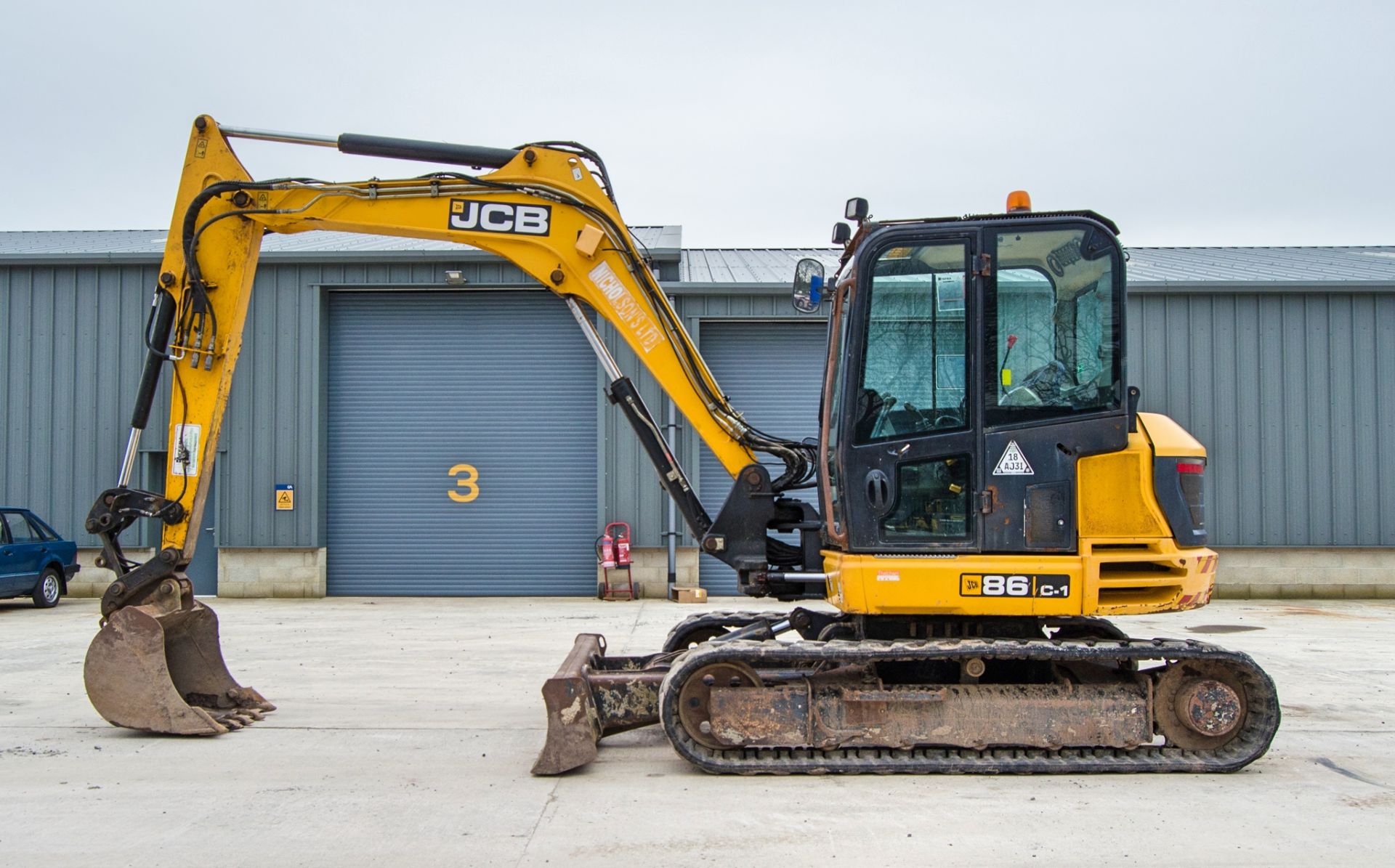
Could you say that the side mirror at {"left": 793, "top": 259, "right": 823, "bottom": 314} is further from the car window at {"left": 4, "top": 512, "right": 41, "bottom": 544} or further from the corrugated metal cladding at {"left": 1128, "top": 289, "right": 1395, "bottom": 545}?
the car window at {"left": 4, "top": 512, "right": 41, "bottom": 544}

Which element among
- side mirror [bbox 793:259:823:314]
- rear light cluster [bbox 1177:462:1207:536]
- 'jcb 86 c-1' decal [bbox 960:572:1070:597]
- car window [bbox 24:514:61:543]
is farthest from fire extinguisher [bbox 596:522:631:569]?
rear light cluster [bbox 1177:462:1207:536]

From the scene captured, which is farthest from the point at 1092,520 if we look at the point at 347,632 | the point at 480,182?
the point at 347,632

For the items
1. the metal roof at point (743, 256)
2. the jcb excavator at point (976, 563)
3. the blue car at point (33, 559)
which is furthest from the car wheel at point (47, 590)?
the jcb excavator at point (976, 563)

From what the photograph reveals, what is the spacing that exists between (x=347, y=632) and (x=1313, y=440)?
14610 mm

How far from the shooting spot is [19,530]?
15.6 meters

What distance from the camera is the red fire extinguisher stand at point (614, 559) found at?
53.3 ft

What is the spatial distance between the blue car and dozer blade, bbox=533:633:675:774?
11.8 meters

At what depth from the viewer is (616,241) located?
737 centimetres

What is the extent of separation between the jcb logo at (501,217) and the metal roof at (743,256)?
7630 millimetres

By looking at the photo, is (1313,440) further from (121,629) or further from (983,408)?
(121,629)

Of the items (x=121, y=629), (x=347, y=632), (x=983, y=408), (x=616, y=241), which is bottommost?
(x=347, y=632)

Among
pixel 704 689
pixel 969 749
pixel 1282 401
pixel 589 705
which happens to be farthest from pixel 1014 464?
pixel 1282 401

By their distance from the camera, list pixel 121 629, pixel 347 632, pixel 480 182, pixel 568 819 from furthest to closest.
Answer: pixel 347 632, pixel 480 182, pixel 121 629, pixel 568 819

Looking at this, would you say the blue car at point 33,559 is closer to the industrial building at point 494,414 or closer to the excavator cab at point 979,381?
the industrial building at point 494,414
